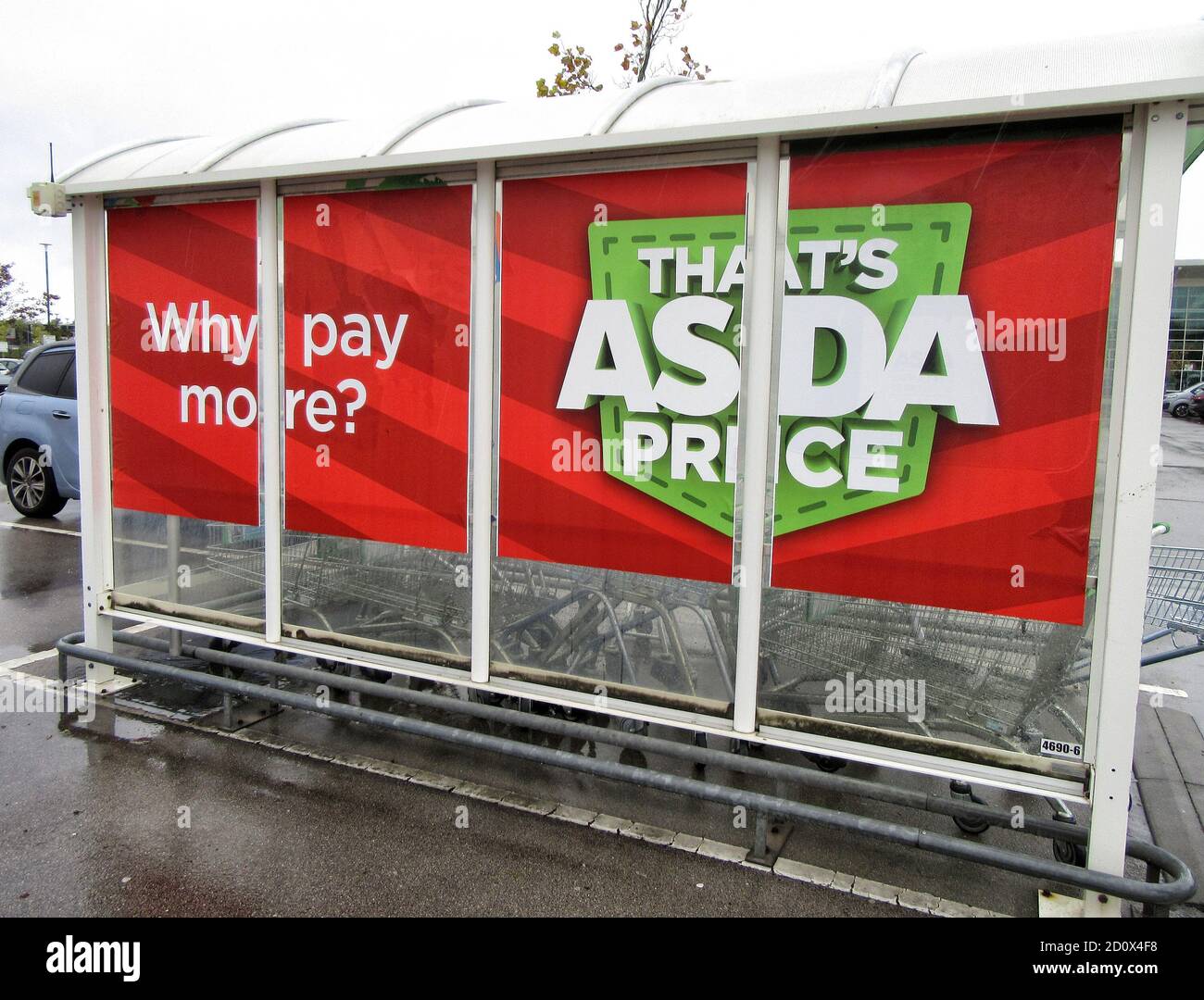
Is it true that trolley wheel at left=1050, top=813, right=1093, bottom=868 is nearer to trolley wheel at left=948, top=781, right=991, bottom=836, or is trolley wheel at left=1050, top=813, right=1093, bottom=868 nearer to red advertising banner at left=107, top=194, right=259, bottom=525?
trolley wheel at left=948, top=781, right=991, bottom=836

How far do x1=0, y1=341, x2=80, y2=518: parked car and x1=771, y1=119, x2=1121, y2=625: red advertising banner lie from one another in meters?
9.65

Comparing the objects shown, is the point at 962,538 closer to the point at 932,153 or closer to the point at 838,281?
the point at 838,281

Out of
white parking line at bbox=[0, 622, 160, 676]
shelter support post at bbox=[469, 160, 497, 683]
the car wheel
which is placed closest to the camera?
shelter support post at bbox=[469, 160, 497, 683]

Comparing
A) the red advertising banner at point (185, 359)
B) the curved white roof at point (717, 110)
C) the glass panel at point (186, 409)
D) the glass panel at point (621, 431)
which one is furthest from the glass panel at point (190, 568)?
the curved white roof at point (717, 110)

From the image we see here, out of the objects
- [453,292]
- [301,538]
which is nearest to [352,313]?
[453,292]

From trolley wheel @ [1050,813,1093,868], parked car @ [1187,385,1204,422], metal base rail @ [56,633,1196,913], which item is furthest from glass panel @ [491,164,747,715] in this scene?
parked car @ [1187,385,1204,422]

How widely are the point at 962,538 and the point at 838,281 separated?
110 cm

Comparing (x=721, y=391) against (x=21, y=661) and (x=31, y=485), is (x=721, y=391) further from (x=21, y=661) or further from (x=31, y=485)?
(x=31, y=485)

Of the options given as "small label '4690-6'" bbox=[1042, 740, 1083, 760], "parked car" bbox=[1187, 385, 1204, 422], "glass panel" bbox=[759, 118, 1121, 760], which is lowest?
"small label '4690-6'" bbox=[1042, 740, 1083, 760]

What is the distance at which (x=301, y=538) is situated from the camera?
4789 mm

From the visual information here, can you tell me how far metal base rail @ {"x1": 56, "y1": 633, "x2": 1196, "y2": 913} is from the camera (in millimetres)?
3180

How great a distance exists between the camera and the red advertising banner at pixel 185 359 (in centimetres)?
479
